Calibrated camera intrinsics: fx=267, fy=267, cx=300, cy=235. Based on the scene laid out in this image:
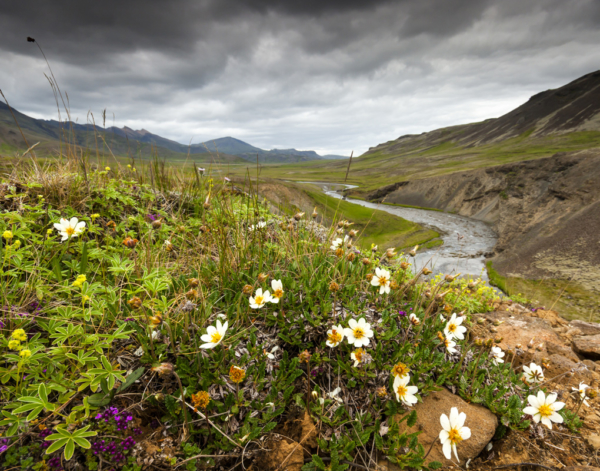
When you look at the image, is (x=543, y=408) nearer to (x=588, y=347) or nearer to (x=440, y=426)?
(x=440, y=426)

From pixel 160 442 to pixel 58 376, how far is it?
791mm

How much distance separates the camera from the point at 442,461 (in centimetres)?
199

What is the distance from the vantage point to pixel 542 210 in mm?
22484

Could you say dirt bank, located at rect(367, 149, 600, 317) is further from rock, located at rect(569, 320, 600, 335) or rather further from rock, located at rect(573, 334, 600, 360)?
rock, located at rect(569, 320, 600, 335)

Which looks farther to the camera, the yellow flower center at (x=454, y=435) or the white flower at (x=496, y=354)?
the white flower at (x=496, y=354)

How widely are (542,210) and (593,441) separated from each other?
89.8 ft

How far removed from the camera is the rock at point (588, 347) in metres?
3.73

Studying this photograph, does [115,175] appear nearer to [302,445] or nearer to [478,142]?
[302,445]

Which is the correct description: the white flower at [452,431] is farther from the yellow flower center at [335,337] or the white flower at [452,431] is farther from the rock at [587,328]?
the rock at [587,328]

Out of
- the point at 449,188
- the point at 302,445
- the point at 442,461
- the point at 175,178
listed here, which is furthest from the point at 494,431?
the point at 449,188

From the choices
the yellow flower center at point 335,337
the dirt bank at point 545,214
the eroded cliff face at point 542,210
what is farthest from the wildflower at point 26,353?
the eroded cliff face at point 542,210

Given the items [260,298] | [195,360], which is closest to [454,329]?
[260,298]

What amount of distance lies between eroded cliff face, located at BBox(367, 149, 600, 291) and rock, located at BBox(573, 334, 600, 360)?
11.0m

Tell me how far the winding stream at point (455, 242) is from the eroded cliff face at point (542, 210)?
117 centimetres
